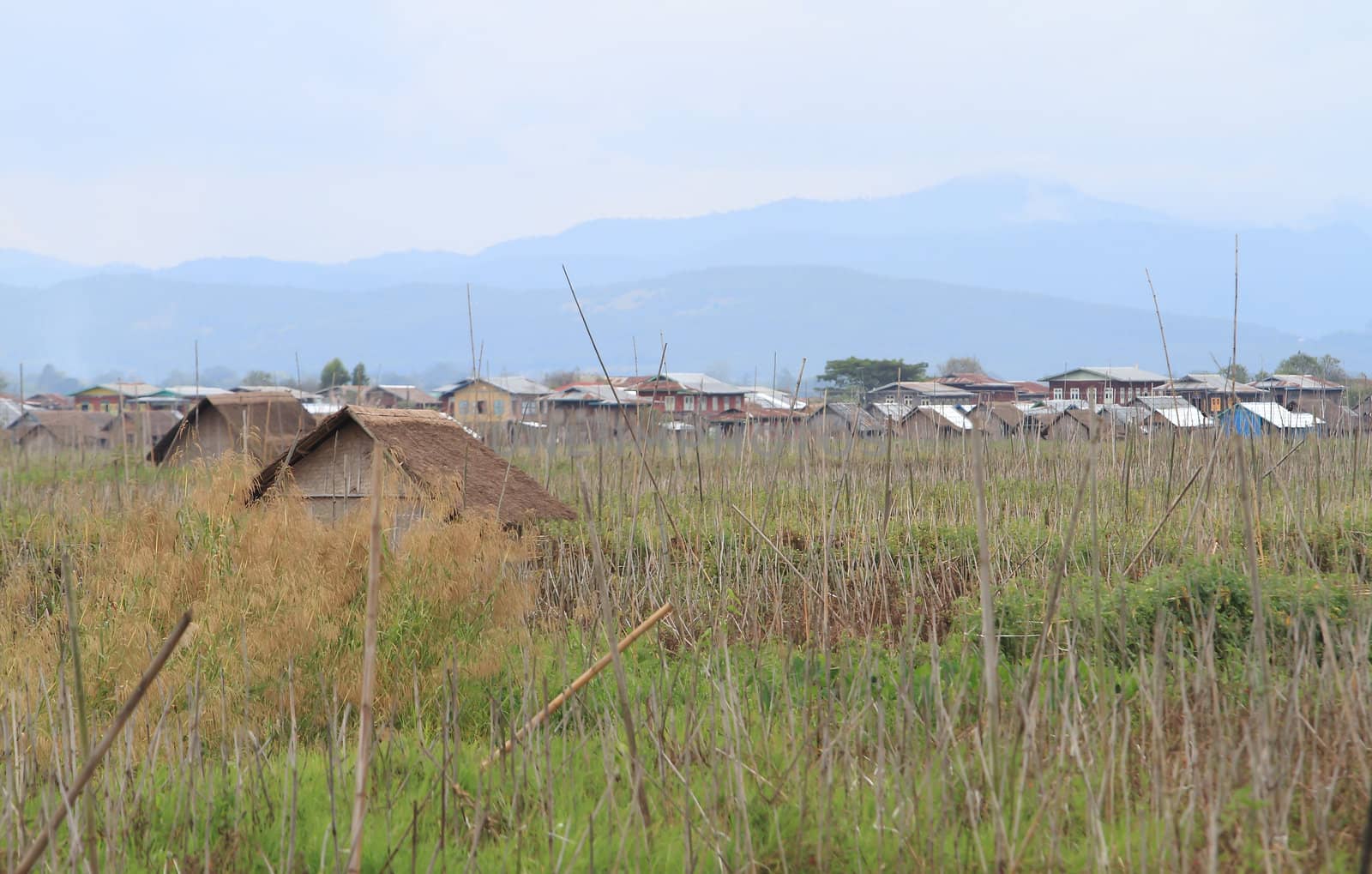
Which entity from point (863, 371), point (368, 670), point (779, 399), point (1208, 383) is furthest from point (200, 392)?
point (863, 371)

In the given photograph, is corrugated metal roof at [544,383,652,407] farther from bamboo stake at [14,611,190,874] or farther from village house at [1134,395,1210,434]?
village house at [1134,395,1210,434]

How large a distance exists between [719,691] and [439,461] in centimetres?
297

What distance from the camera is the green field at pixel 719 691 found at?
Answer: 2393 mm

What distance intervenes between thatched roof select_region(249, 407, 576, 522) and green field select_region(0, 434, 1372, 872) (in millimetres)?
278

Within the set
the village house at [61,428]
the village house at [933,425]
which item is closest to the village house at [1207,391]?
the village house at [933,425]

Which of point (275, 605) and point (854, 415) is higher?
point (854, 415)

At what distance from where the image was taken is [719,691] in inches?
111

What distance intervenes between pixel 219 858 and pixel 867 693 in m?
1.70

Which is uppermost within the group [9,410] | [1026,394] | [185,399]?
[185,399]

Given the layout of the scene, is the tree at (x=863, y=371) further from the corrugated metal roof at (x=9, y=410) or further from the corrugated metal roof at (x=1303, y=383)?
the corrugated metal roof at (x=1303, y=383)

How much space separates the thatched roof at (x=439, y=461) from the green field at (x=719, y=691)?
0.91ft

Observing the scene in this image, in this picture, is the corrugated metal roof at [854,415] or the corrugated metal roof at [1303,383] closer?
the corrugated metal roof at [854,415]

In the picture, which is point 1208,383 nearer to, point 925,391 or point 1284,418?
point 1284,418

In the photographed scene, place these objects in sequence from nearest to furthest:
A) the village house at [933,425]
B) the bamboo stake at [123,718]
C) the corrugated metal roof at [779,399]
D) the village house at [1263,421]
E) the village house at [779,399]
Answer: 1. the bamboo stake at [123,718]
2. the village house at [1263,421]
3. the village house at [779,399]
4. the corrugated metal roof at [779,399]
5. the village house at [933,425]
